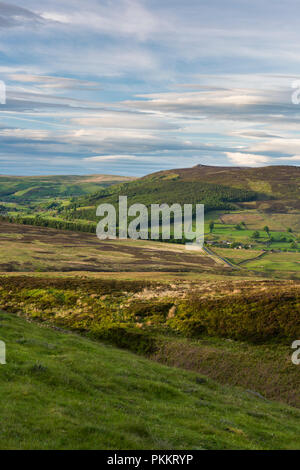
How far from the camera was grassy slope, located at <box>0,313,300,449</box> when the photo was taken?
48.7 ft

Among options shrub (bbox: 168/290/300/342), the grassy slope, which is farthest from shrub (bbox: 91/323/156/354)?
the grassy slope

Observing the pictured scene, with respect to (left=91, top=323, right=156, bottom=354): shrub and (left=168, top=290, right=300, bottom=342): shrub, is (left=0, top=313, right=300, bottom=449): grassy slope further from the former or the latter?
(left=168, top=290, right=300, bottom=342): shrub

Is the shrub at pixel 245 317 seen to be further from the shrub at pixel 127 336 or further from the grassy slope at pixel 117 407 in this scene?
the grassy slope at pixel 117 407

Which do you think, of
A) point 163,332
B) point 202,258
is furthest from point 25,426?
point 202,258

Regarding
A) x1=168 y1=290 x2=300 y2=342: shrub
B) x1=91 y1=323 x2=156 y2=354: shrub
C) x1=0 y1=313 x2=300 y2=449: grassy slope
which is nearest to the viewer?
x1=0 y1=313 x2=300 y2=449: grassy slope

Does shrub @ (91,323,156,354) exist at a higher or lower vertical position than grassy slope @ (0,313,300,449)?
lower

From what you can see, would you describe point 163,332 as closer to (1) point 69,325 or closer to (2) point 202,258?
(1) point 69,325

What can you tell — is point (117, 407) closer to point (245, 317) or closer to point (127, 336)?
point (127, 336)

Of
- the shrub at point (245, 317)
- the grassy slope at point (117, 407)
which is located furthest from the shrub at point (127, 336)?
the grassy slope at point (117, 407)

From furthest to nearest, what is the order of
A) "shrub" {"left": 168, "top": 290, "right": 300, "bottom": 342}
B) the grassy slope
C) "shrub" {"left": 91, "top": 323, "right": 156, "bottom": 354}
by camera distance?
"shrub" {"left": 168, "top": 290, "right": 300, "bottom": 342}, "shrub" {"left": 91, "top": 323, "right": 156, "bottom": 354}, the grassy slope

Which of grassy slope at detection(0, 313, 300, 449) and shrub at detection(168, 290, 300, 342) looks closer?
grassy slope at detection(0, 313, 300, 449)

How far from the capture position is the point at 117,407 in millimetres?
19312
